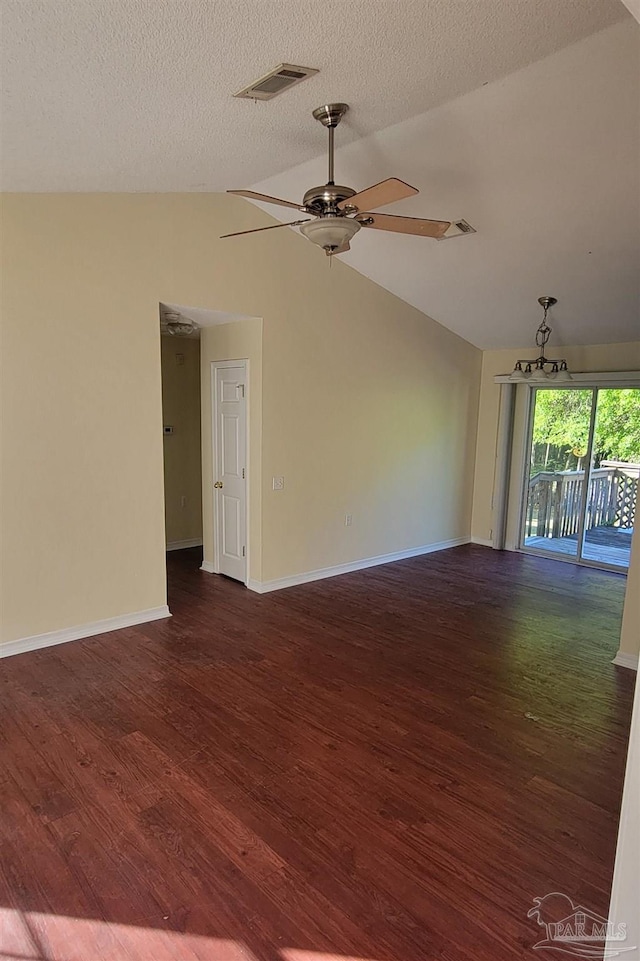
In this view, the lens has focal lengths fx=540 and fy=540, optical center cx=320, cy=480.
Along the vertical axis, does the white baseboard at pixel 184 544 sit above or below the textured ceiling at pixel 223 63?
below

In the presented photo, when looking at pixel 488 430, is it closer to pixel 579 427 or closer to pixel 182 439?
pixel 579 427

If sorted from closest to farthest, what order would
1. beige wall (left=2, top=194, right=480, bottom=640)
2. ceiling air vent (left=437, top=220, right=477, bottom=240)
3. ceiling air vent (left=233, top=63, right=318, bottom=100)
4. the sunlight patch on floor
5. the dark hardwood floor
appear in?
the sunlight patch on floor
the dark hardwood floor
ceiling air vent (left=233, top=63, right=318, bottom=100)
ceiling air vent (left=437, top=220, right=477, bottom=240)
beige wall (left=2, top=194, right=480, bottom=640)

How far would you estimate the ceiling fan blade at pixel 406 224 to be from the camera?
2.71 metres

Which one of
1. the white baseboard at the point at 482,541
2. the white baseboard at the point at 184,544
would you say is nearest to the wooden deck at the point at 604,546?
the white baseboard at the point at 482,541

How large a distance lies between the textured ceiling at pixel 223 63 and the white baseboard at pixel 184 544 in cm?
421

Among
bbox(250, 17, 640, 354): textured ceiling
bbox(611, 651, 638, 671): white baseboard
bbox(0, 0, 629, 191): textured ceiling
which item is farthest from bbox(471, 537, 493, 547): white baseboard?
bbox(0, 0, 629, 191): textured ceiling

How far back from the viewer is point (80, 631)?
393 centimetres

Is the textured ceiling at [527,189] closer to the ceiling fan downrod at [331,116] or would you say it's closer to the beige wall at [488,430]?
the ceiling fan downrod at [331,116]

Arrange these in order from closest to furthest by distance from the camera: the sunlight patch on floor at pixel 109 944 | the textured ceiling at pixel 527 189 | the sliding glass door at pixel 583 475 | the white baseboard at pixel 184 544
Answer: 1. the sunlight patch on floor at pixel 109 944
2. the textured ceiling at pixel 527 189
3. the sliding glass door at pixel 583 475
4. the white baseboard at pixel 184 544

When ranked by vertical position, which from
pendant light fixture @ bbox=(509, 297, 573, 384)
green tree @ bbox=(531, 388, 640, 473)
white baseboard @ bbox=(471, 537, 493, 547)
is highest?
pendant light fixture @ bbox=(509, 297, 573, 384)

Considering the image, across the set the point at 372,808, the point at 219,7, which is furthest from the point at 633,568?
the point at 219,7

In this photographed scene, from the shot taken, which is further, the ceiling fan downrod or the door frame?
the door frame

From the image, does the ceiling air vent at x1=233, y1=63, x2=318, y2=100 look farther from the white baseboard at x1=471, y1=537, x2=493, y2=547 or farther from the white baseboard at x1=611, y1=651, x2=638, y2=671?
the white baseboard at x1=471, y1=537, x2=493, y2=547

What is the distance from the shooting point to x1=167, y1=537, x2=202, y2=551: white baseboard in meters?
6.46
